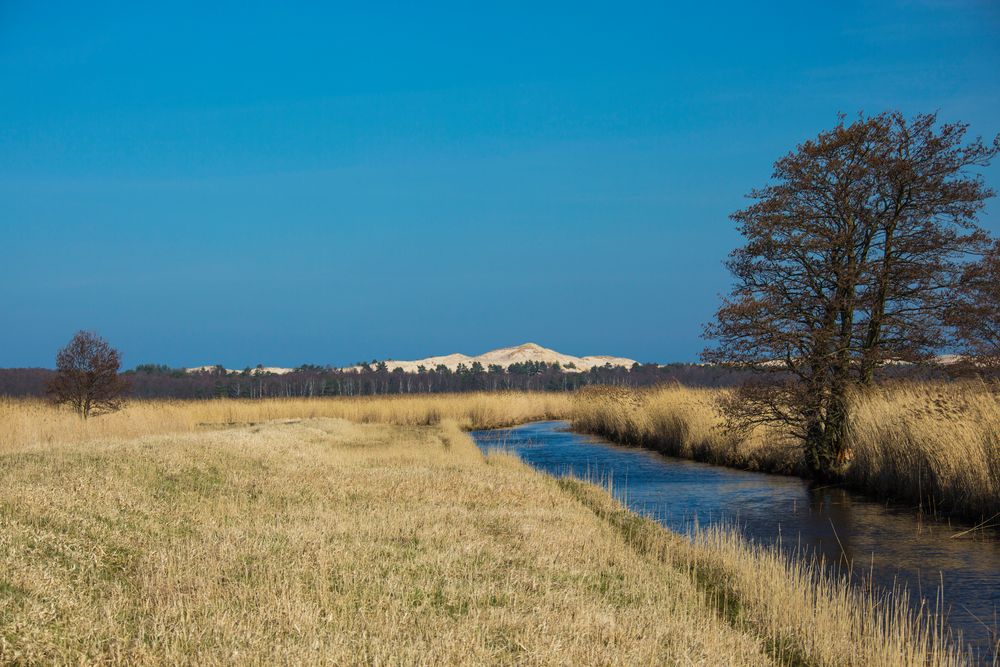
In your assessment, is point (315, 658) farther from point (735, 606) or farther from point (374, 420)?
point (374, 420)

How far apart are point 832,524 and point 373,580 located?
369 inches

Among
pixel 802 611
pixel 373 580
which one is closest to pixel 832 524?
pixel 802 611

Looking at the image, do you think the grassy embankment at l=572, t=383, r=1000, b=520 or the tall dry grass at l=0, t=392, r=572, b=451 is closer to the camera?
the grassy embankment at l=572, t=383, r=1000, b=520

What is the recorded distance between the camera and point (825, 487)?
18.5 m

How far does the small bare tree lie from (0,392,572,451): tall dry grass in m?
0.54

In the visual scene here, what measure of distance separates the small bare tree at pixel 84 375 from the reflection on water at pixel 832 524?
15220 mm

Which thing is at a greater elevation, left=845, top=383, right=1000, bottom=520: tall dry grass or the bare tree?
the bare tree

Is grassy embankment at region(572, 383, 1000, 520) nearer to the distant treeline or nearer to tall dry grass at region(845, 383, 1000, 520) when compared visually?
tall dry grass at region(845, 383, 1000, 520)

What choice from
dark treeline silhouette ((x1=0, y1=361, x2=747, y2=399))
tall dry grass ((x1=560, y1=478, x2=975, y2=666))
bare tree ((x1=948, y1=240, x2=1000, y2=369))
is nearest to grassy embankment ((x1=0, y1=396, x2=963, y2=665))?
tall dry grass ((x1=560, y1=478, x2=975, y2=666))

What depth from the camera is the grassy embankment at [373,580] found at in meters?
6.15

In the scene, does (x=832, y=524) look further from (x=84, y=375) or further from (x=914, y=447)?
(x=84, y=375)

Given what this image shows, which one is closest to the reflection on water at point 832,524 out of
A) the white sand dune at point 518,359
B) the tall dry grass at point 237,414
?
the tall dry grass at point 237,414

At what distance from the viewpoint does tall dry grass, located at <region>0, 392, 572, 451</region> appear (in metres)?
23.5

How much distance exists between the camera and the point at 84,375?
27.8 m
